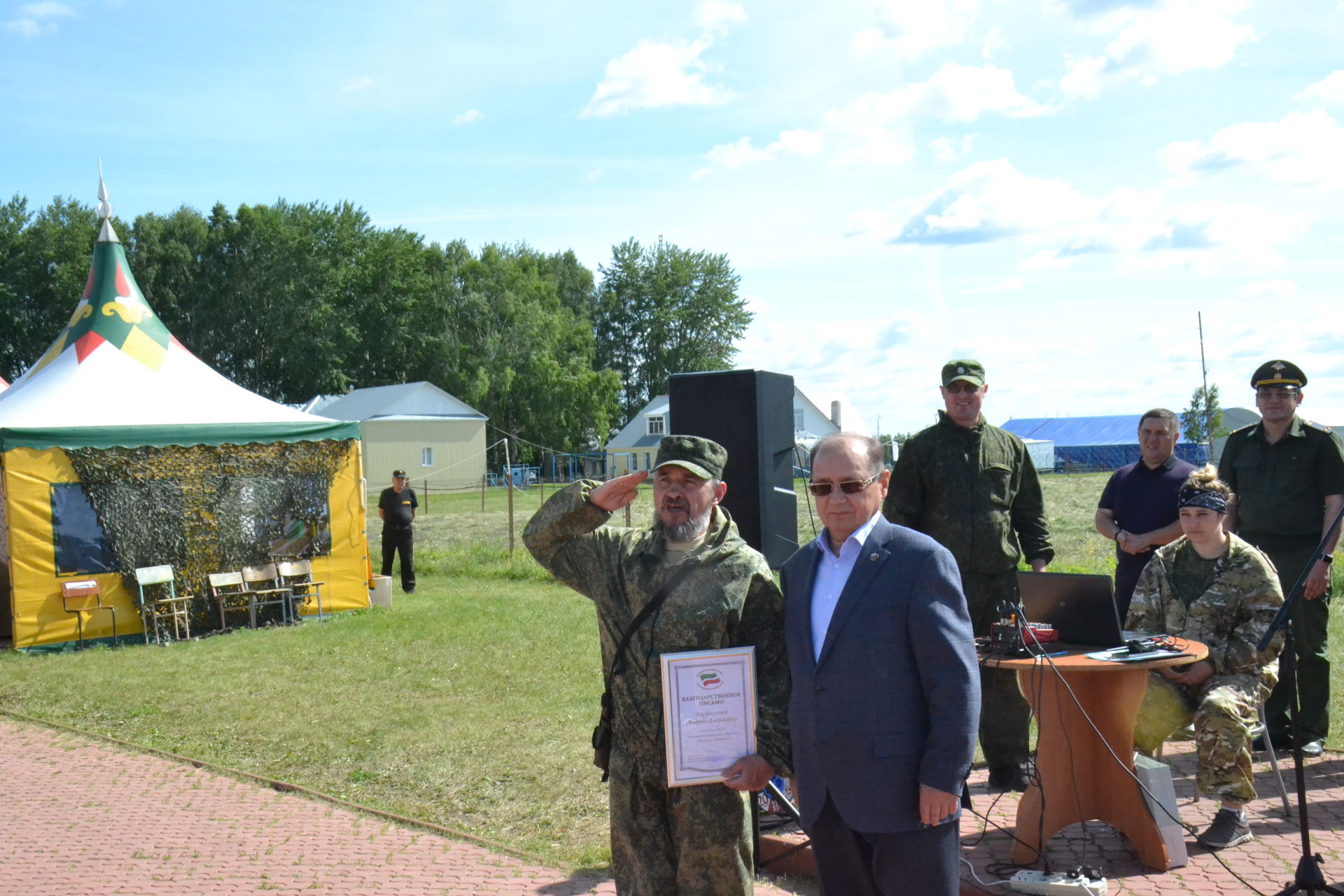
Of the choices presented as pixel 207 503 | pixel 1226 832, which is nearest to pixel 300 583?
pixel 207 503

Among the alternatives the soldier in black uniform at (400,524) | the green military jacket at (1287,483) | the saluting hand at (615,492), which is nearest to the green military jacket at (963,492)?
the green military jacket at (1287,483)

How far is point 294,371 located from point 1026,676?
57930mm

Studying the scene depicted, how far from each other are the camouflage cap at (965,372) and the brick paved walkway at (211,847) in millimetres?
2485

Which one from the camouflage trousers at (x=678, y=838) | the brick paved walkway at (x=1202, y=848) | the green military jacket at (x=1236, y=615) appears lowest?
the brick paved walkway at (x=1202, y=848)

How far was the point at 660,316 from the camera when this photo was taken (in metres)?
78.4

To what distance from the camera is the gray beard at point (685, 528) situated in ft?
11.0

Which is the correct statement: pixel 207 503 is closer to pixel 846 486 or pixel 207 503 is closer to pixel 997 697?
pixel 997 697

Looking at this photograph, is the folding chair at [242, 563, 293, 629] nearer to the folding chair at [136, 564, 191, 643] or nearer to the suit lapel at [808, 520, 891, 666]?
the folding chair at [136, 564, 191, 643]

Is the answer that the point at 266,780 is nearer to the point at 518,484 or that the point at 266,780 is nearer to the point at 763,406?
the point at 763,406

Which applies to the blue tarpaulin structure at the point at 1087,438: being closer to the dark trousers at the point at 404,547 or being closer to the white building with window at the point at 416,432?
the white building with window at the point at 416,432

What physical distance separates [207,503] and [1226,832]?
11.7 metres

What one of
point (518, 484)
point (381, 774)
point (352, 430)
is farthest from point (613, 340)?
point (381, 774)

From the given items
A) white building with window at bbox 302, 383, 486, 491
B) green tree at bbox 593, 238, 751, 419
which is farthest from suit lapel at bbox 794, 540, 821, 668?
green tree at bbox 593, 238, 751, 419

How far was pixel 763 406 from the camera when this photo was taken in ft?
17.9
